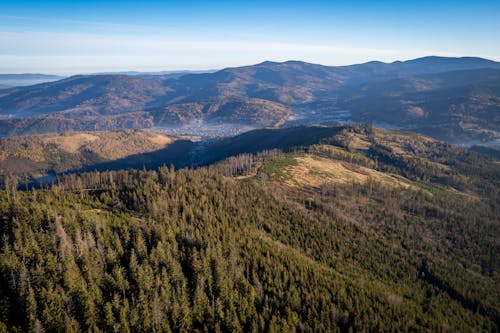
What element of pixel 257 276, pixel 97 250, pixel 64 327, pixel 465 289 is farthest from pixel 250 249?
pixel 465 289

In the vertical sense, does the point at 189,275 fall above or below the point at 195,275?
below

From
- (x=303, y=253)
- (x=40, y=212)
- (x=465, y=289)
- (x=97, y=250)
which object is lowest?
(x=465, y=289)

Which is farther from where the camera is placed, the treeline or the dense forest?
the dense forest

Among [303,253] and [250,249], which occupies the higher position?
[250,249]

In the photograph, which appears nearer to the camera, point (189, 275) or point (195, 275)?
point (195, 275)

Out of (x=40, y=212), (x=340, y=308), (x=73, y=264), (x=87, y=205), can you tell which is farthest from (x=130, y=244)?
(x=340, y=308)

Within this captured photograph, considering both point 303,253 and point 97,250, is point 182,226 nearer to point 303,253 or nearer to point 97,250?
point 97,250

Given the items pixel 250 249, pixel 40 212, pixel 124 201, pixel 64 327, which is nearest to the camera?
pixel 64 327

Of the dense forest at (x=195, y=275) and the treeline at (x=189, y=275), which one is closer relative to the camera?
the treeline at (x=189, y=275)

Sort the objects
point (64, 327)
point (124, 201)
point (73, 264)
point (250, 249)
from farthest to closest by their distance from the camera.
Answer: point (124, 201) → point (250, 249) → point (73, 264) → point (64, 327)

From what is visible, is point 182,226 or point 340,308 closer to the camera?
point 340,308
